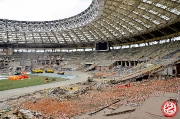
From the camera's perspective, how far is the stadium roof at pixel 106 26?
30.8m

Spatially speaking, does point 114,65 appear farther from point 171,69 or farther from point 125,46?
point 171,69

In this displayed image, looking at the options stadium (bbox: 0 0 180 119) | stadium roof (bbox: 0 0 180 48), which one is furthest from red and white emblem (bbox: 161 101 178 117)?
stadium roof (bbox: 0 0 180 48)

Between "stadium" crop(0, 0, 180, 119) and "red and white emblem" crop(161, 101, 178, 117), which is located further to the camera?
"stadium" crop(0, 0, 180, 119)

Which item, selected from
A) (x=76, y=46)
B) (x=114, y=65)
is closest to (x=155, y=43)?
(x=114, y=65)

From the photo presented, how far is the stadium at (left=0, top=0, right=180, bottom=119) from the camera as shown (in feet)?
39.3

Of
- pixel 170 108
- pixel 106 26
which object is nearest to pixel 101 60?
pixel 106 26

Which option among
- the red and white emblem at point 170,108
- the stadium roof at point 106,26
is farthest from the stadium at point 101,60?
the red and white emblem at point 170,108

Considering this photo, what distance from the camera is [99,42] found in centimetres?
6412

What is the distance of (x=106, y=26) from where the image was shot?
155 ft

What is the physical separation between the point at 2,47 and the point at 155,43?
60.1 meters

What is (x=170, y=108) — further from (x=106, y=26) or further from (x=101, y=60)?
(x=101, y=60)

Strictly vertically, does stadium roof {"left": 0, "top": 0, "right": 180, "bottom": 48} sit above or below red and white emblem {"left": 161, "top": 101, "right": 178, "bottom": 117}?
above

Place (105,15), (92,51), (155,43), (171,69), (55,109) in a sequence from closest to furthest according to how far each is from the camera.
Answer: (55,109) → (171,69) → (105,15) → (155,43) → (92,51)

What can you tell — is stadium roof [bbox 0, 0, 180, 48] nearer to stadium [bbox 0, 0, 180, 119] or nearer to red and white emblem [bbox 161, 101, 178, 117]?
stadium [bbox 0, 0, 180, 119]
